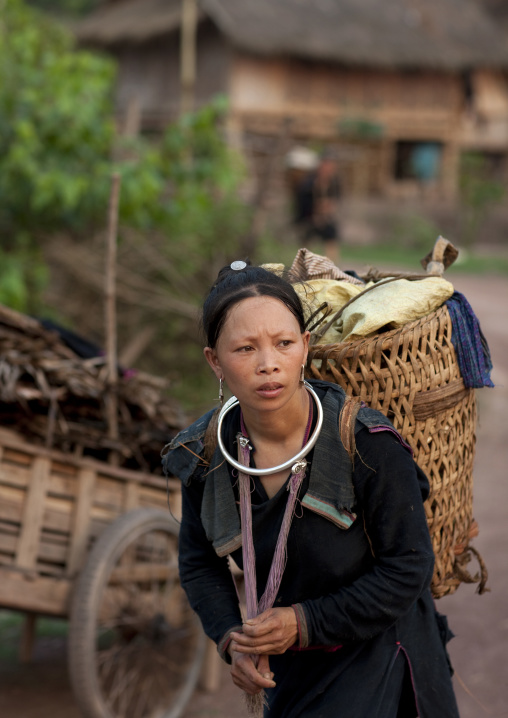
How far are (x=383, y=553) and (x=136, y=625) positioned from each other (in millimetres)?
1937

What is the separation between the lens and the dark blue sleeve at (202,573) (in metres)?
1.76

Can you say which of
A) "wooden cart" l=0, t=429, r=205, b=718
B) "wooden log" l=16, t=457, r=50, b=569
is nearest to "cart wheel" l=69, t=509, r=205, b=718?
"wooden cart" l=0, t=429, r=205, b=718

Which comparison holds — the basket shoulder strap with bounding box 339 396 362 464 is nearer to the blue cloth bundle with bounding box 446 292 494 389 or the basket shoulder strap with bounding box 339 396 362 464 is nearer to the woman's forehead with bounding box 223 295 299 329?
the woman's forehead with bounding box 223 295 299 329

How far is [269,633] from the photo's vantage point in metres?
1.57

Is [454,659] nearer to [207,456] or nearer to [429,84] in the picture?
[207,456]

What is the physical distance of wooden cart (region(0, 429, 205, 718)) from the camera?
9.68 feet

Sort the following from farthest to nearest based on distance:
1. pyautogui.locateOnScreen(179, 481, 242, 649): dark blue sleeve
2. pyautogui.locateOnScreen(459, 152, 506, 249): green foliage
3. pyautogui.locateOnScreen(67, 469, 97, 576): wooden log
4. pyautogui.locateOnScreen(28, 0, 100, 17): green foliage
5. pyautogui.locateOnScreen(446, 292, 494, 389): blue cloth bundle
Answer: pyautogui.locateOnScreen(28, 0, 100, 17): green foliage, pyautogui.locateOnScreen(459, 152, 506, 249): green foliage, pyautogui.locateOnScreen(67, 469, 97, 576): wooden log, pyautogui.locateOnScreen(446, 292, 494, 389): blue cloth bundle, pyautogui.locateOnScreen(179, 481, 242, 649): dark blue sleeve

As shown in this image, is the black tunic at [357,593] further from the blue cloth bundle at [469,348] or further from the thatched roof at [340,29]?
the thatched roof at [340,29]

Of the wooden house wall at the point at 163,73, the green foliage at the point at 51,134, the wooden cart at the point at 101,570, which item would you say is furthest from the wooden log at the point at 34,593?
the wooden house wall at the point at 163,73

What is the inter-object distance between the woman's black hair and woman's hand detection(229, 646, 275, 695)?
650 mm

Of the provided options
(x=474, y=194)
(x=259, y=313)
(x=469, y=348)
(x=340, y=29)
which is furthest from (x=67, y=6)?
(x=259, y=313)

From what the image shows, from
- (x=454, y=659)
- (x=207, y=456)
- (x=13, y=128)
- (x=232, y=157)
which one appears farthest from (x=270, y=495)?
(x=232, y=157)

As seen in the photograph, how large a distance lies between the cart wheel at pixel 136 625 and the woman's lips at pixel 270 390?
1.64m

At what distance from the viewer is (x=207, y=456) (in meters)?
1.77
